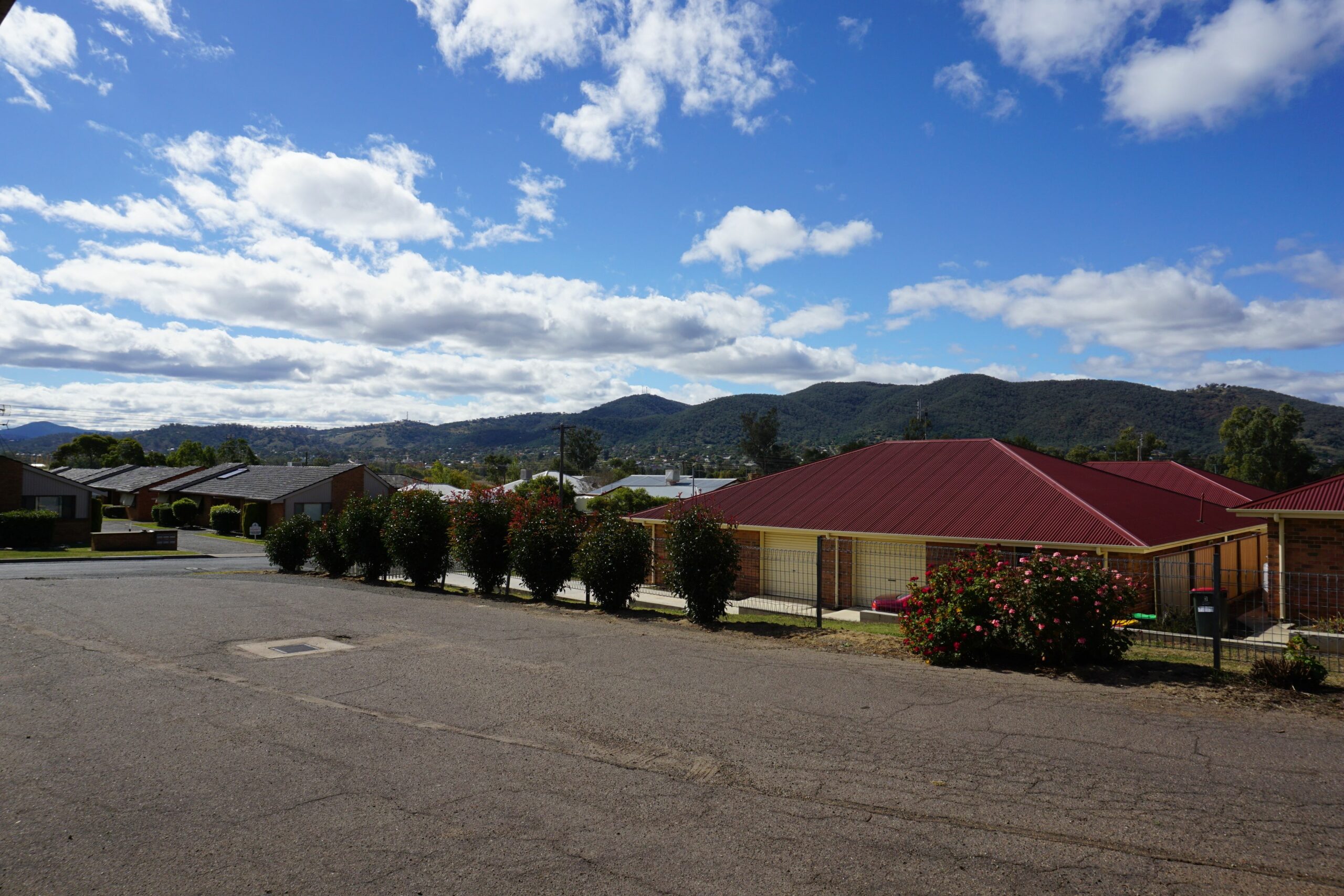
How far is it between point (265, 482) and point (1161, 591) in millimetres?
60690

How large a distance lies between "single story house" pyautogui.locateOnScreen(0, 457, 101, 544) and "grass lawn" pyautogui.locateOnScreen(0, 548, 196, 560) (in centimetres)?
701

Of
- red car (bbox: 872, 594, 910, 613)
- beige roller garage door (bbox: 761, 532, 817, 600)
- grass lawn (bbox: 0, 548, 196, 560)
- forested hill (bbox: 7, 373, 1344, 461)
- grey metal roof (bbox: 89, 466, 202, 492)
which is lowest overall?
grass lawn (bbox: 0, 548, 196, 560)

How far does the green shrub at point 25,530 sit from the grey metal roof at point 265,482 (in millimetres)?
14591

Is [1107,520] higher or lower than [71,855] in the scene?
higher

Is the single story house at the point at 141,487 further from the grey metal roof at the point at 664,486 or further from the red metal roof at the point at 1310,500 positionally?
the red metal roof at the point at 1310,500

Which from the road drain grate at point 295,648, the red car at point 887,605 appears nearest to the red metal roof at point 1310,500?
the red car at point 887,605

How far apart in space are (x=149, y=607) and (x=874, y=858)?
15218mm

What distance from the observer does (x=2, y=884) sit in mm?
4297

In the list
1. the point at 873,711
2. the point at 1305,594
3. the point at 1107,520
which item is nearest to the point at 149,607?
the point at 873,711

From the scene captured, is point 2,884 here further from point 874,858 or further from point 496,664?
point 496,664

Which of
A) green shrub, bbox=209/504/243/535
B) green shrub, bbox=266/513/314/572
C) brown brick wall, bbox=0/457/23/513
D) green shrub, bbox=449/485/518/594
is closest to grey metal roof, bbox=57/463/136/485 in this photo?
green shrub, bbox=209/504/243/535

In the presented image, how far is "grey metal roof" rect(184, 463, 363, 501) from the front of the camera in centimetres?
5741

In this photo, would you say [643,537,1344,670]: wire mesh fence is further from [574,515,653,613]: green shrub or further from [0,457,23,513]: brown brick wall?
[0,457,23,513]: brown brick wall

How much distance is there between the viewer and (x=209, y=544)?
155 feet
